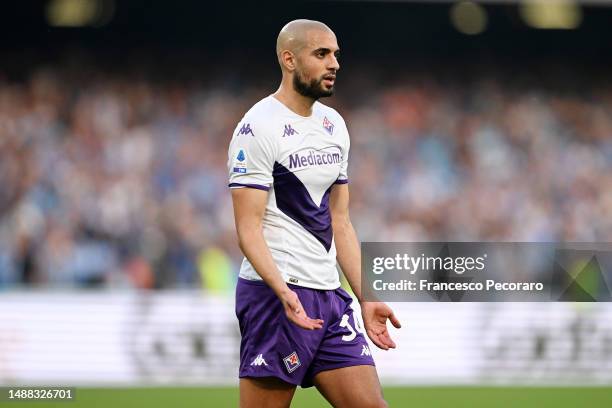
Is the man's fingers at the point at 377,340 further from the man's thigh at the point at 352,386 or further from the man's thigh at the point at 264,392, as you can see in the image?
the man's thigh at the point at 264,392

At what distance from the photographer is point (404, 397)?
10.3m

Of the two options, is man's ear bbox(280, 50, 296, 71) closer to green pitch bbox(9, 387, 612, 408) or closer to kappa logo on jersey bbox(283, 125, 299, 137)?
kappa logo on jersey bbox(283, 125, 299, 137)

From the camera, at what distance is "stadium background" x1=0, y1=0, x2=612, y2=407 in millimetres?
11344

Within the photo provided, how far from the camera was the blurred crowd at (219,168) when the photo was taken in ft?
47.6

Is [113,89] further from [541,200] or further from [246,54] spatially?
[541,200]

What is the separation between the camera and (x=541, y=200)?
647 inches

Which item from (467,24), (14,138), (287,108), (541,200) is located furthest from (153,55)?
(287,108)

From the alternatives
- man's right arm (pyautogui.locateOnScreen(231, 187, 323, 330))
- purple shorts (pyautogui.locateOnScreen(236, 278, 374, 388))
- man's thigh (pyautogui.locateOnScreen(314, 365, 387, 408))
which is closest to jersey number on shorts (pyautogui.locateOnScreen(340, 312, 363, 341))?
purple shorts (pyautogui.locateOnScreen(236, 278, 374, 388))

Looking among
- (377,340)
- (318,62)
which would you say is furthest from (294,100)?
(377,340)

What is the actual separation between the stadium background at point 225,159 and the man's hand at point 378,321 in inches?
249

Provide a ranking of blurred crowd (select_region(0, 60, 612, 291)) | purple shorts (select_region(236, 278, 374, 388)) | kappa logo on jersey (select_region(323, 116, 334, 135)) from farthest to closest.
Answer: blurred crowd (select_region(0, 60, 612, 291)) < kappa logo on jersey (select_region(323, 116, 334, 135)) < purple shorts (select_region(236, 278, 374, 388))

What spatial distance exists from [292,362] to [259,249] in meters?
0.53

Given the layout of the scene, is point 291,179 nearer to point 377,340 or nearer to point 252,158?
point 252,158

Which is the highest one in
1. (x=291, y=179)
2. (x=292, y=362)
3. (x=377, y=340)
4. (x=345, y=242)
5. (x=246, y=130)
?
(x=246, y=130)
